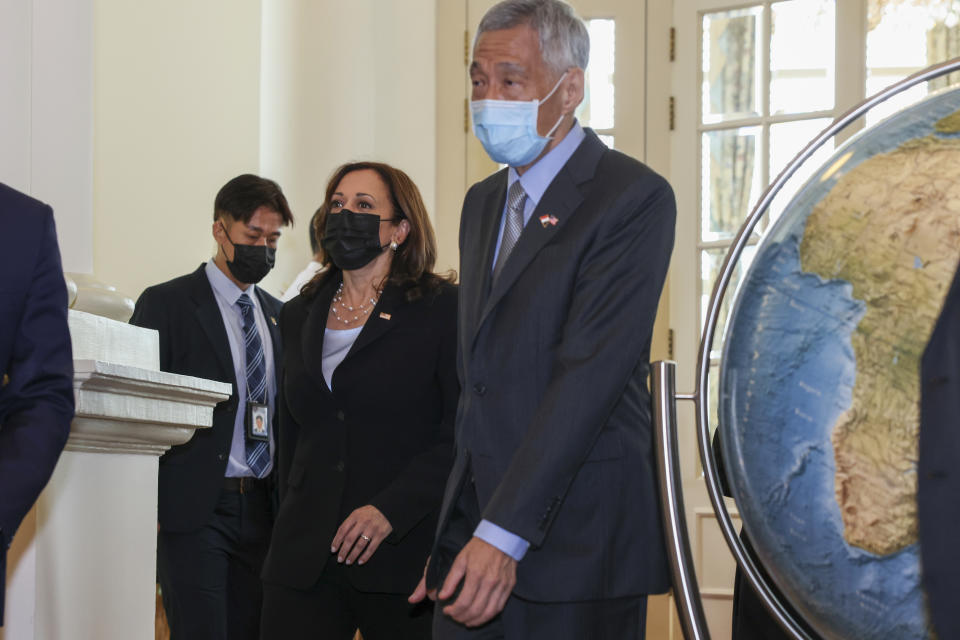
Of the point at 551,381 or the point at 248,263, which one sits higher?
the point at 248,263

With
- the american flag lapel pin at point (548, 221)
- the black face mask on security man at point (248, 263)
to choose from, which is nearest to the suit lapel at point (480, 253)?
the american flag lapel pin at point (548, 221)

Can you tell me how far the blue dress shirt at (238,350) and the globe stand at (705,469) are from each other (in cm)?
210

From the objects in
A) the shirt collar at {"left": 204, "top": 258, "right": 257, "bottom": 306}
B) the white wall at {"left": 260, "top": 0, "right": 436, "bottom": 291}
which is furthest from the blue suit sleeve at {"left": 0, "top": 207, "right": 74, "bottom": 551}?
the white wall at {"left": 260, "top": 0, "right": 436, "bottom": 291}

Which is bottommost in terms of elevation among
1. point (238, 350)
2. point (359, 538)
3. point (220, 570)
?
point (220, 570)

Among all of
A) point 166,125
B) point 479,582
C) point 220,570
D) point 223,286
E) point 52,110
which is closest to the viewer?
point 479,582

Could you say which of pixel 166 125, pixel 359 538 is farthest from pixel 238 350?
pixel 166 125

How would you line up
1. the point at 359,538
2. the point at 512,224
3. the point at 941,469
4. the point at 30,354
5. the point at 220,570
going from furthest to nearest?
the point at 220,570 → the point at 359,538 → the point at 512,224 → the point at 30,354 → the point at 941,469

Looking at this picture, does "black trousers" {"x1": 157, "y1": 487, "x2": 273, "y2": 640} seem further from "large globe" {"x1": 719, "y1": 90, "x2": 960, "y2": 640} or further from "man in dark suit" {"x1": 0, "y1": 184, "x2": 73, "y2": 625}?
"large globe" {"x1": 719, "y1": 90, "x2": 960, "y2": 640}

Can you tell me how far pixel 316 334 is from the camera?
2809 millimetres

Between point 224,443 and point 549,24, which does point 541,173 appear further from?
point 224,443

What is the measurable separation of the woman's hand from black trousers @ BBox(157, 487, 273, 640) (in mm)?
1042

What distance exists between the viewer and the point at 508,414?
6.08ft

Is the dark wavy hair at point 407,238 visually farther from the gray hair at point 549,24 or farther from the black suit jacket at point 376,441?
the gray hair at point 549,24

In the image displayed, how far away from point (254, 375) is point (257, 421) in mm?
173
